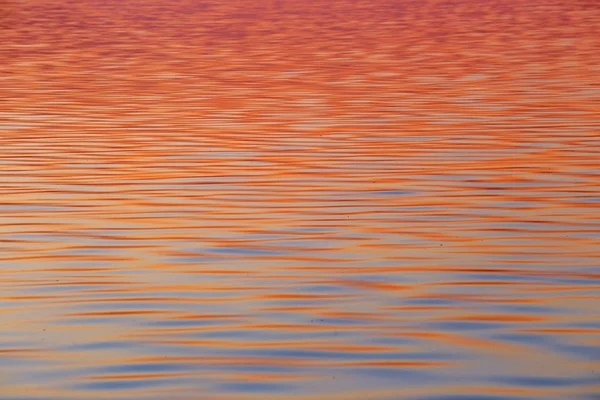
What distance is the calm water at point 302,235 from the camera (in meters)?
4.52

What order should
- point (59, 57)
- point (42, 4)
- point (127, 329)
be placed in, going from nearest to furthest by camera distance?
point (127, 329) < point (59, 57) < point (42, 4)

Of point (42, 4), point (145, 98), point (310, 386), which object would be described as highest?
point (310, 386)

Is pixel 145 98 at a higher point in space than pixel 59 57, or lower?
higher

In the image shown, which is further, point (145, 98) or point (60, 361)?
point (145, 98)

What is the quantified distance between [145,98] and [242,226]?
5.99 m

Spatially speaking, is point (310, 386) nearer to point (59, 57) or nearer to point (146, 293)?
point (146, 293)

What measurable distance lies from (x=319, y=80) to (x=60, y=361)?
31.4 feet

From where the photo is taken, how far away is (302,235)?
21.6 ft

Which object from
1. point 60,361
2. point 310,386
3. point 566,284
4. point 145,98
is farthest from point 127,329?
point 145,98

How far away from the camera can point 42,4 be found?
97.7 ft

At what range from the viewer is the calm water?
4.52 metres

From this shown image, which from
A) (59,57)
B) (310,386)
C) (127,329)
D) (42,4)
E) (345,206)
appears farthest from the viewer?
(42,4)

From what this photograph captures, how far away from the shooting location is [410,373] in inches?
175

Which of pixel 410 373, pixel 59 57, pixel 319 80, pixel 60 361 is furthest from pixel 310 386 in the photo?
pixel 59 57
